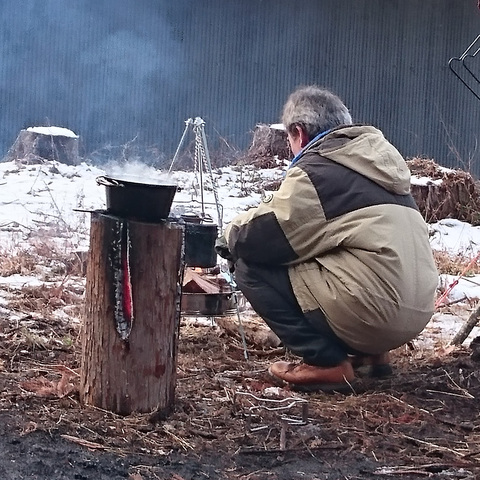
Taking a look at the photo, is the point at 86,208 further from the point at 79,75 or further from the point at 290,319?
the point at 79,75

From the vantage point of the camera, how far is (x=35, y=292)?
531 centimetres

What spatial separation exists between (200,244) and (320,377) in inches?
44.7

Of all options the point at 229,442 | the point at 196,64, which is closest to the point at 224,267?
the point at 229,442

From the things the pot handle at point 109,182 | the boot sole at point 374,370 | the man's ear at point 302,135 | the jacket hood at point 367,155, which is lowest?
the boot sole at point 374,370

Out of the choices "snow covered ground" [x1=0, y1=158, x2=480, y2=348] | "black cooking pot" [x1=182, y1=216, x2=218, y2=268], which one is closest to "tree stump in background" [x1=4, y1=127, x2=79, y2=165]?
"snow covered ground" [x1=0, y1=158, x2=480, y2=348]

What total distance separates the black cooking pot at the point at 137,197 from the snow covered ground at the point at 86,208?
251 centimetres

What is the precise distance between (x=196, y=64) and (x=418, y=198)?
20.5 feet

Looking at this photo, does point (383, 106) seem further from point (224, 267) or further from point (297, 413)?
point (297, 413)

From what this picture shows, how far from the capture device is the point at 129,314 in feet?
9.71

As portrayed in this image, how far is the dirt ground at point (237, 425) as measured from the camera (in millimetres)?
2576

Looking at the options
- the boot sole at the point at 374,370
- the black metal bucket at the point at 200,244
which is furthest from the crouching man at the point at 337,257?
the black metal bucket at the point at 200,244

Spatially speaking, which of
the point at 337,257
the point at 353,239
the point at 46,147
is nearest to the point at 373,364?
the point at 337,257

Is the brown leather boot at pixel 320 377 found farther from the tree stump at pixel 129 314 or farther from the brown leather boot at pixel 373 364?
the tree stump at pixel 129 314

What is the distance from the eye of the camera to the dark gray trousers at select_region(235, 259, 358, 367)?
3682 mm
